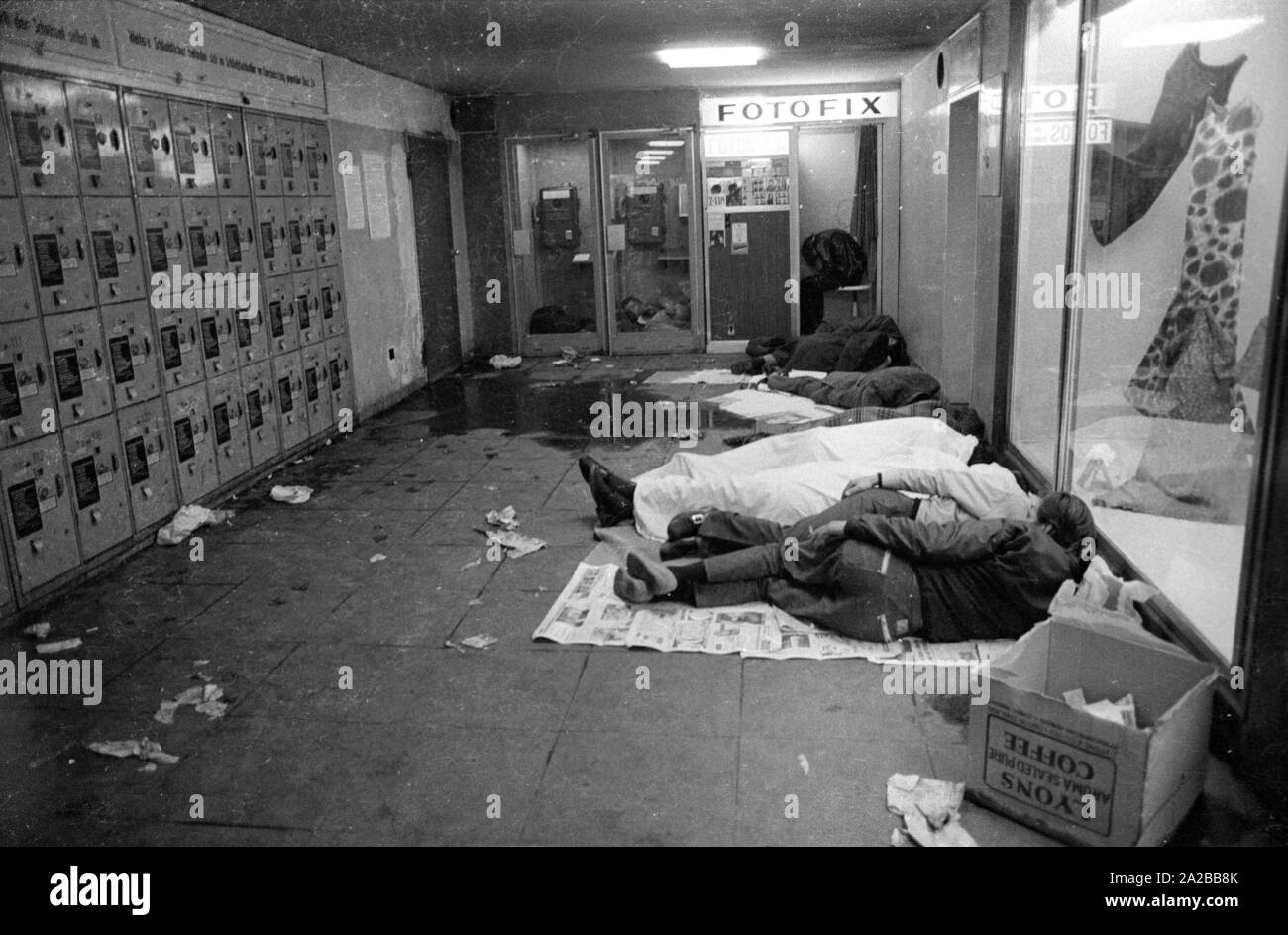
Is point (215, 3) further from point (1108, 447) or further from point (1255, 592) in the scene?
point (1255, 592)

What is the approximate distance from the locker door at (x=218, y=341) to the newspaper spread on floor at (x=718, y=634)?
3.03 metres

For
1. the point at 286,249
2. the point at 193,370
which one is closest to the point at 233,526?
the point at 193,370

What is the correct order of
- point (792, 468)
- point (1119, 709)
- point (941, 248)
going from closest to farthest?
point (1119, 709)
point (792, 468)
point (941, 248)

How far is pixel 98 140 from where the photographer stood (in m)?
5.07

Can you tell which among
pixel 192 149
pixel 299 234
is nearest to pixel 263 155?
pixel 299 234

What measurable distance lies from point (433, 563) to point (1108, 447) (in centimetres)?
324

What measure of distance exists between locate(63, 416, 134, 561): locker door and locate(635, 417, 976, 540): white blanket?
8.78ft

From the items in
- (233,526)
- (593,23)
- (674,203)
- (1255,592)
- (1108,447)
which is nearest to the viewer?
(1255,592)

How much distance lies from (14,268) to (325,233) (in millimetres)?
3297

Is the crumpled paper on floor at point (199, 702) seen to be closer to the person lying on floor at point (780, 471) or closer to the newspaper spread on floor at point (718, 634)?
the newspaper spread on floor at point (718, 634)

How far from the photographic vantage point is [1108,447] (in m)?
4.54

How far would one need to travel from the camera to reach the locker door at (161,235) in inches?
215

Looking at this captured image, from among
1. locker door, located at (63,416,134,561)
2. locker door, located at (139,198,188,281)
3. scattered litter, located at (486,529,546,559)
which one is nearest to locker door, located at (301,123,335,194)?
locker door, located at (139,198,188,281)

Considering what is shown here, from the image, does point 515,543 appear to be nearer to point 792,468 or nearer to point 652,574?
point 652,574
